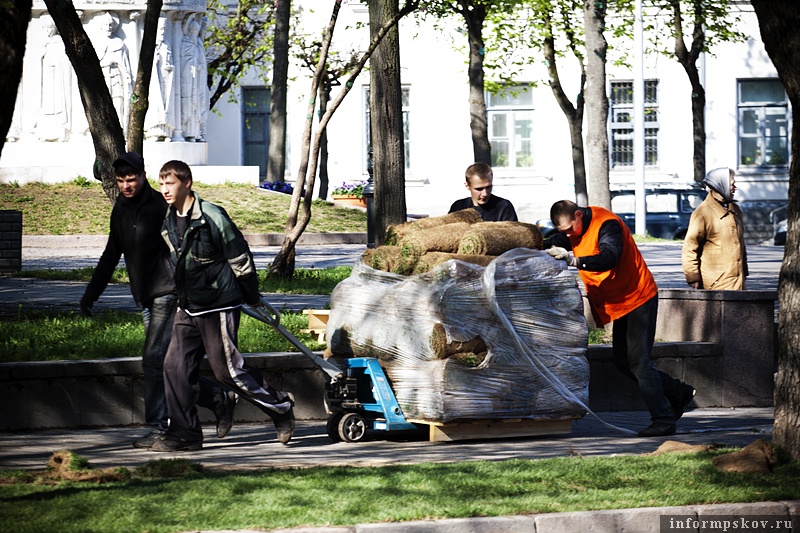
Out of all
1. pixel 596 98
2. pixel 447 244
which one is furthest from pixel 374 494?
pixel 596 98

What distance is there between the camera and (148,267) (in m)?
9.18

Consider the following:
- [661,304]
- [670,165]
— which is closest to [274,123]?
[670,165]

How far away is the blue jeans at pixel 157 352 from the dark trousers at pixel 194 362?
164 mm

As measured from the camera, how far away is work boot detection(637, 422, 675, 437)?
9.85m

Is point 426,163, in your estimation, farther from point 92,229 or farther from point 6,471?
point 6,471

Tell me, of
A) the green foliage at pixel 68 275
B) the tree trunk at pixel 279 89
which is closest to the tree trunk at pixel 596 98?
the green foliage at pixel 68 275

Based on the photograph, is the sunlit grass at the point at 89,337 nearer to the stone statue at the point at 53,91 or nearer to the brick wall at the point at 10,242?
the brick wall at the point at 10,242

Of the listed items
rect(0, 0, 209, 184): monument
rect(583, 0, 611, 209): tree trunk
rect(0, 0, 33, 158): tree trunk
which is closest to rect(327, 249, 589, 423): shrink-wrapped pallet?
rect(0, 0, 33, 158): tree trunk

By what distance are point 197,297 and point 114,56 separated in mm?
22566

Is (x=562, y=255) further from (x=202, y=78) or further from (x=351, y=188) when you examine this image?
(x=351, y=188)

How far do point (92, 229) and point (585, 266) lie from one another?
18.5 m

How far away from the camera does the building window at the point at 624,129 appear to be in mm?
44781

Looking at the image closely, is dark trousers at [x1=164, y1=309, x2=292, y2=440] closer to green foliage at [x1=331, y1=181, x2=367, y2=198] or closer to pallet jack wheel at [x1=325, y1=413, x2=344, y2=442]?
pallet jack wheel at [x1=325, y1=413, x2=344, y2=442]

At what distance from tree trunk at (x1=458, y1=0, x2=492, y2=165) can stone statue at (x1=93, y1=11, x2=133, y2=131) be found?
24.3 feet
